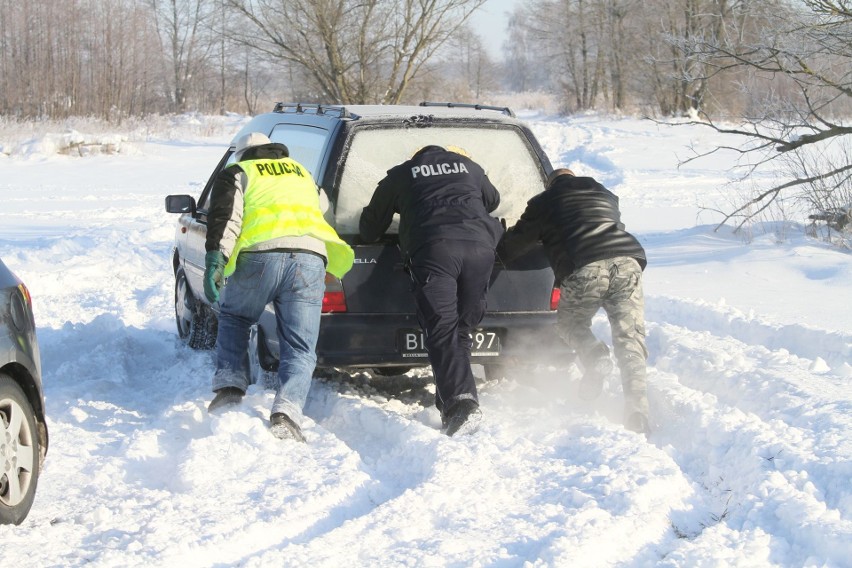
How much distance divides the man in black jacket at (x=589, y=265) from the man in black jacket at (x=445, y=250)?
33 centimetres

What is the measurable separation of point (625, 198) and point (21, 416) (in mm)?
14685

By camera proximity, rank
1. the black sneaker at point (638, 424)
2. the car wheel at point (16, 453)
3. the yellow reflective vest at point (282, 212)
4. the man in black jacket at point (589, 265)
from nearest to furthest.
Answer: the car wheel at point (16, 453) < the black sneaker at point (638, 424) < the yellow reflective vest at point (282, 212) < the man in black jacket at point (589, 265)

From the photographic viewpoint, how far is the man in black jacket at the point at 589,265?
5.34m

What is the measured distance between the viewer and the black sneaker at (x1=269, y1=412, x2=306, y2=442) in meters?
4.95

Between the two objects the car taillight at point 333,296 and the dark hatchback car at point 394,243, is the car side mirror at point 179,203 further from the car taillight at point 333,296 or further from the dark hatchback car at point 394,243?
the car taillight at point 333,296

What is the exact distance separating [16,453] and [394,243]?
2.33 metres

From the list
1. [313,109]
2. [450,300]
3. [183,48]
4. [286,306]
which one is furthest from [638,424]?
[183,48]

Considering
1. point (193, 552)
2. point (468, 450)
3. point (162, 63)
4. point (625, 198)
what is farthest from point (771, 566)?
point (162, 63)

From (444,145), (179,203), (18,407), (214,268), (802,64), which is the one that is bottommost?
(18,407)

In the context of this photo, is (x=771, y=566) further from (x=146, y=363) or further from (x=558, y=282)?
(x=146, y=363)

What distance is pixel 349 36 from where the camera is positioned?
24.5 m

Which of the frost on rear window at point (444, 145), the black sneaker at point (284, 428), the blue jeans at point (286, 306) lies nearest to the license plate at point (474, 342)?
the blue jeans at point (286, 306)

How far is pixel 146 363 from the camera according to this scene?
7.11 meters

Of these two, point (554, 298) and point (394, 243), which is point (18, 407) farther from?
point (554, 298)
